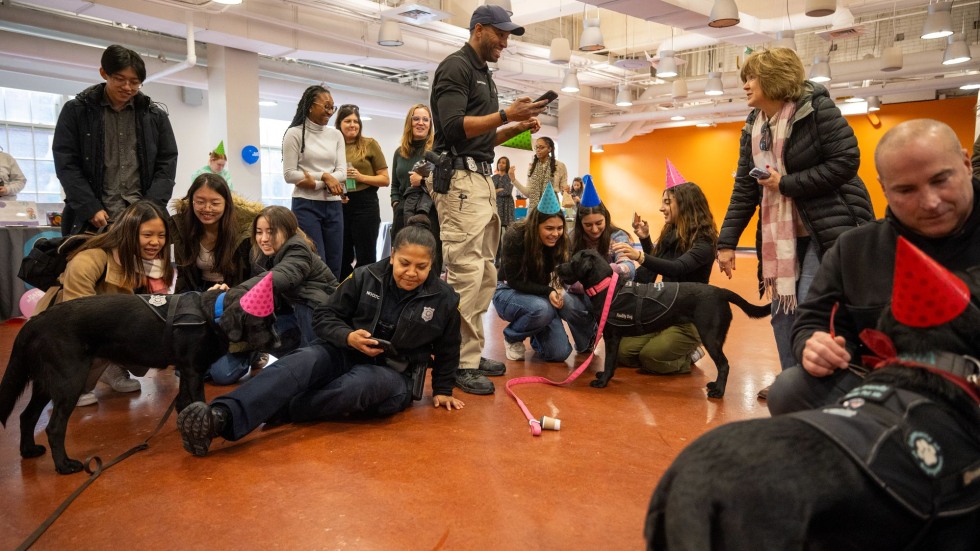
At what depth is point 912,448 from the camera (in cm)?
97

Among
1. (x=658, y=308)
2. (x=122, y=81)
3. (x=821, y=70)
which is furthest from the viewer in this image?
(x=821, y=70)

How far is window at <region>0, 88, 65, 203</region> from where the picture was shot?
10.6 meters

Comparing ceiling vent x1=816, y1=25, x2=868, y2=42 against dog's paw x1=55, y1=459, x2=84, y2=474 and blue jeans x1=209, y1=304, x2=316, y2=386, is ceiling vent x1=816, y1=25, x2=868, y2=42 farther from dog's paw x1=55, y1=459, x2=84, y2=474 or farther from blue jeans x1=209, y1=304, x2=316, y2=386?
dog's paw x1=55, y1=459, x2=84, y2=474

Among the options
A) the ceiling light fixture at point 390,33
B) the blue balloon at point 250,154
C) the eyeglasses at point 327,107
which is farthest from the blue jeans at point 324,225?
the blue balloon at point 250,154

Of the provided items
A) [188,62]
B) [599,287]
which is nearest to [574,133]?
[188,62]

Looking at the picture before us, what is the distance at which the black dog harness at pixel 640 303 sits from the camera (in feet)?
10.4

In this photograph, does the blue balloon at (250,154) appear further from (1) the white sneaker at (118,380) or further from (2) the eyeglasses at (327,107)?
(1) the white sneaker at (118,380)

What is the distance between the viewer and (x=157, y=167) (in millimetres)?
3219

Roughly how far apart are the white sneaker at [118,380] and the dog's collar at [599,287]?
220cm

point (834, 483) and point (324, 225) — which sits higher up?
point (324, 225)

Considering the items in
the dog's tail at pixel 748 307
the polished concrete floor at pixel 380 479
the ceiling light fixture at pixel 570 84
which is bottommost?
the polished concrete floor at pixel 380 479

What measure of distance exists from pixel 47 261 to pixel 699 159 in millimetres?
15965

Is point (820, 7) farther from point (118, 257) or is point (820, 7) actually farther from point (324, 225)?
point (118, 257)

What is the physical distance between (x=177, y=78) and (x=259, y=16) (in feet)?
8.21
